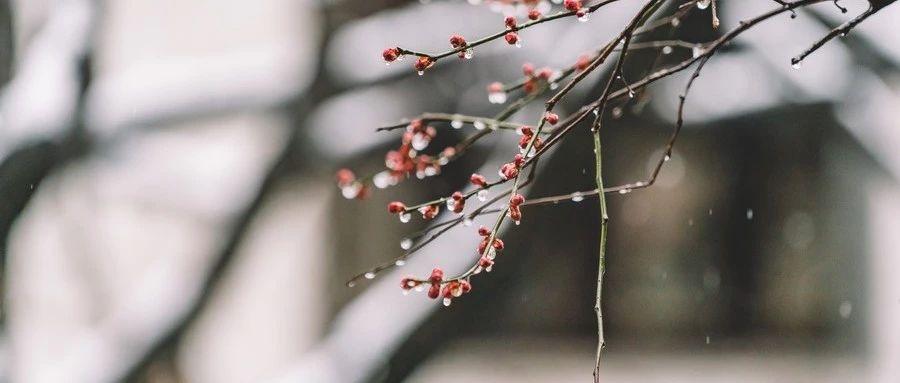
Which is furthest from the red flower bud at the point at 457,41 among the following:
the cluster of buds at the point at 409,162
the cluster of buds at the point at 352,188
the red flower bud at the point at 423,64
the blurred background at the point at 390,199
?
the blurred background at the point at 390,199

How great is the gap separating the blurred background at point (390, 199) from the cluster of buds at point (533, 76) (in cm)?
48

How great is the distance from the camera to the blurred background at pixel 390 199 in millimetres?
1608

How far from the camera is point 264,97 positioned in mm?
2014

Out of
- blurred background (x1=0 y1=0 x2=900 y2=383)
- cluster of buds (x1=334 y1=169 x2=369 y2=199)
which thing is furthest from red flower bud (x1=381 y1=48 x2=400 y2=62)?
blurred background (x1=0 y1=0 x2=900 y2=383)

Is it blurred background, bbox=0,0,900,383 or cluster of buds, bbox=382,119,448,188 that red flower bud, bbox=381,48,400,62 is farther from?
blurred background, bbox=0,0,900,383

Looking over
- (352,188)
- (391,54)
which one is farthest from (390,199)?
(391,54)

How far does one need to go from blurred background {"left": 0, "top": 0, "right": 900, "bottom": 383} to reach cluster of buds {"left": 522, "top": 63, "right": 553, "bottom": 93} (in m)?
0.48

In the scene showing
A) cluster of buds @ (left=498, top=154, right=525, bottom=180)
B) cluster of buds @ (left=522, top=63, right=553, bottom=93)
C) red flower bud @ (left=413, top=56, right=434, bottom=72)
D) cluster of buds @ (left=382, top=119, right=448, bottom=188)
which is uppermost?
red flower bud @ (left=413, top=56, right=434, bottom=72)

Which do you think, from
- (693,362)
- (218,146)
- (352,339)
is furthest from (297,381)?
(693,362)

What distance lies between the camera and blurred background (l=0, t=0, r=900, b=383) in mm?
1608

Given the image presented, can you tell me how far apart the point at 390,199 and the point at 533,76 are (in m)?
2.25

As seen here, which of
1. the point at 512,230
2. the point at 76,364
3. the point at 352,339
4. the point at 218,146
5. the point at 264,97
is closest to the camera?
the point at 512,230

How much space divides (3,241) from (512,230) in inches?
37.1

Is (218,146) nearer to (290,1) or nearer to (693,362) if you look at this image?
(290,1)
